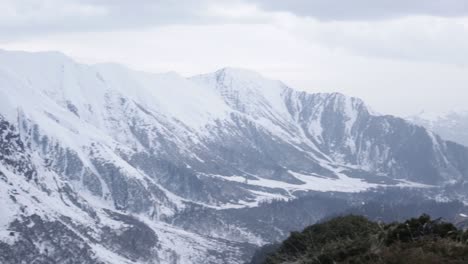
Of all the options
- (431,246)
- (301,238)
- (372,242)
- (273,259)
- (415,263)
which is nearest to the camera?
(415,263)

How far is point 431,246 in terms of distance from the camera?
27359 mm

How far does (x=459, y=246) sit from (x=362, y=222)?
2262 cm

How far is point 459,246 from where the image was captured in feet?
87.7

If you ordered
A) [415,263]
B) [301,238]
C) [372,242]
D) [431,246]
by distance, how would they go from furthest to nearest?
[301,238]
[372,242]
[431,246]
[415,263]

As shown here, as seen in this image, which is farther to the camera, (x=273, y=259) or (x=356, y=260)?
(x=273, y=259)

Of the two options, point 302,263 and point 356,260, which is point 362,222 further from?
point 356,260

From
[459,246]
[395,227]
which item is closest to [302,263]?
[395,227]

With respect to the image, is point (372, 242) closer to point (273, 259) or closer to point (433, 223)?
point (433, 223)

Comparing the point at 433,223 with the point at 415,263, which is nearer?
the point at 415,263

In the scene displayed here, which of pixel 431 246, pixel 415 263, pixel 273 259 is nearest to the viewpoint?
pixel 415 263

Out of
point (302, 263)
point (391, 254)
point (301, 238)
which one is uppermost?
point (391, 254)

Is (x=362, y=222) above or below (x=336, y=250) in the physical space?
below

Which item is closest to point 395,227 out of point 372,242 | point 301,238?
point 372,242

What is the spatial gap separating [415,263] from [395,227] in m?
6.01
